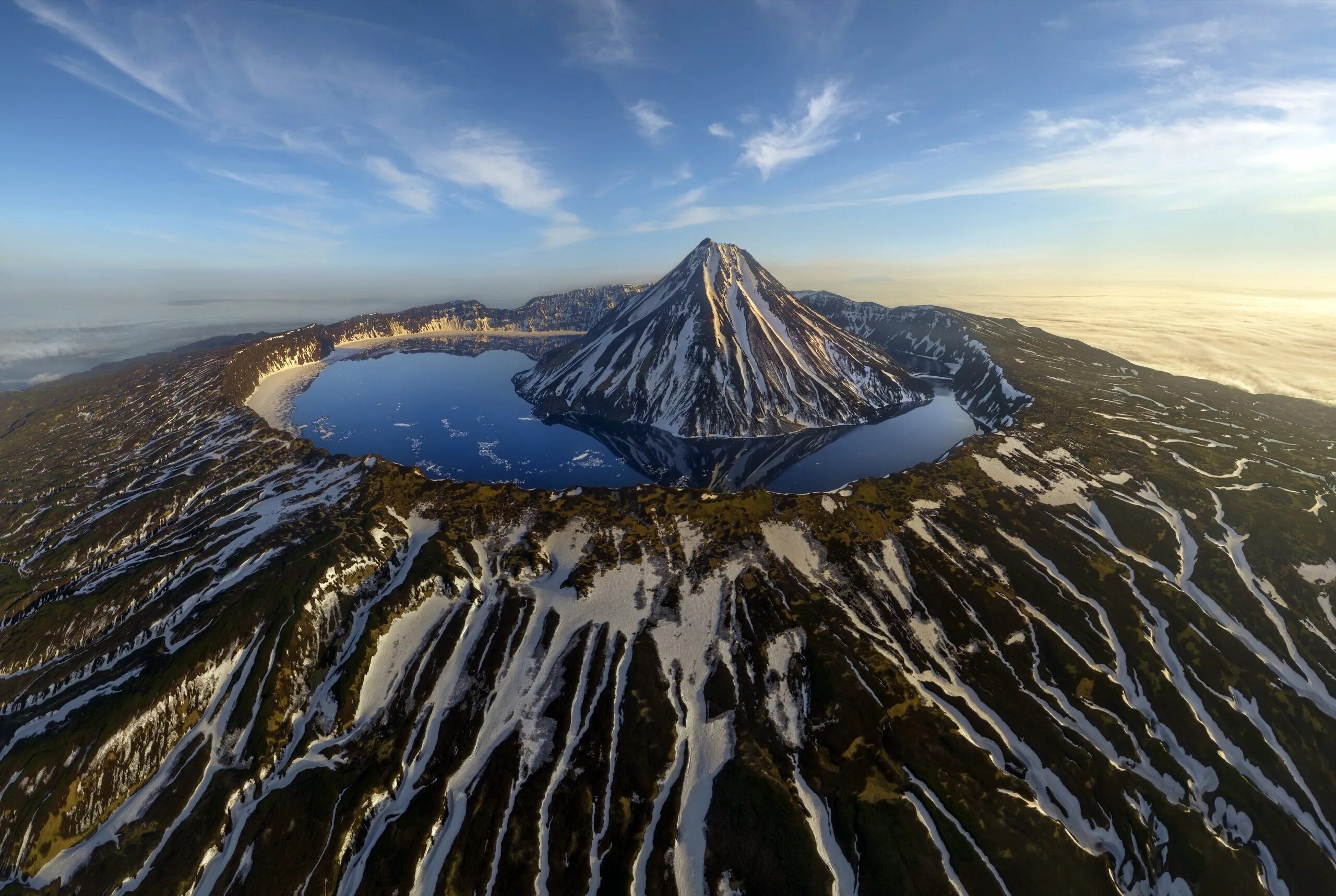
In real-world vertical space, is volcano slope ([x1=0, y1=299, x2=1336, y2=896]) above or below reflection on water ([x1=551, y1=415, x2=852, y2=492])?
above

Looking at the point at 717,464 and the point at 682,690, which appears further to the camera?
the point at 717,464

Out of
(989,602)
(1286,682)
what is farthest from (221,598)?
(1286,682)

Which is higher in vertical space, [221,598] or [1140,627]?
[221,598]

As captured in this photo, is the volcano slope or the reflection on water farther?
the reflection on water

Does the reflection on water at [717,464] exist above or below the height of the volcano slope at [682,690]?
below

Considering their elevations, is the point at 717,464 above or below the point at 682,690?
below

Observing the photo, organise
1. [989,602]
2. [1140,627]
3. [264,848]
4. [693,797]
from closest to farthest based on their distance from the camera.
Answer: [264,848] < [693,797] < [1140,627] < [989,602]

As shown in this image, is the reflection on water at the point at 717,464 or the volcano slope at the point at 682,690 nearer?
the volcano slope at the point at 682,690

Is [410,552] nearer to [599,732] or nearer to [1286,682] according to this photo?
[599,732]
